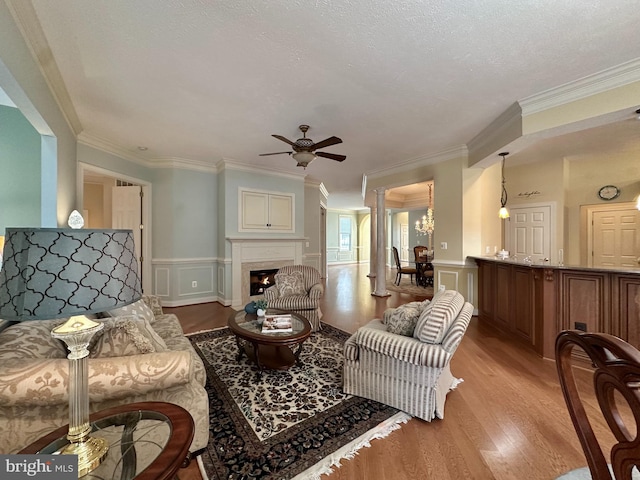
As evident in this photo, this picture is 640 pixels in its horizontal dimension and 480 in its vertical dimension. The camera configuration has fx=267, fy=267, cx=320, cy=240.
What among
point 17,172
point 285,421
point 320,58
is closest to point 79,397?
point 285,421

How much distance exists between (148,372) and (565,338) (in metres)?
1.75

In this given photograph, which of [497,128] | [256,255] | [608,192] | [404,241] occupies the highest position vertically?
[497,128]

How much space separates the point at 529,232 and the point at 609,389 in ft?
19.7

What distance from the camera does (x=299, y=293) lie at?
12.8 ft

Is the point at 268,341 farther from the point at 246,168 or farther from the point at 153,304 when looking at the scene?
the point at 246,168

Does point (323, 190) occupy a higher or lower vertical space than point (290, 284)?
higher

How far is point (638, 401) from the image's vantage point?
0.63 metres

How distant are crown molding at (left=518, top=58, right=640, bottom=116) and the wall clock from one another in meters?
3.80

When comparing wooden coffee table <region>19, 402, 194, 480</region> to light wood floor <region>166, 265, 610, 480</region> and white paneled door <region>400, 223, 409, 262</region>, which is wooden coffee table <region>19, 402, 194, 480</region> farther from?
white paneled door <region>400, 223, 409, 262</region>

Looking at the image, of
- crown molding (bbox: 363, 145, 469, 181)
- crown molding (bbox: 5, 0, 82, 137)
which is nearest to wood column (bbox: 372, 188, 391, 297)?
crown molding (bbox: 363, 145, 469, 181)

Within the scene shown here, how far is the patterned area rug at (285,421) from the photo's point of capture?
1543mm

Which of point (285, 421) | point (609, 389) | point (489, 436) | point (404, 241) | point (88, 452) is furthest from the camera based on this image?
point (404, 241)

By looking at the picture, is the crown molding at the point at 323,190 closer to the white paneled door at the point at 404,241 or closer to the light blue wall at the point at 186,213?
the light blue wall at the point at 186,213

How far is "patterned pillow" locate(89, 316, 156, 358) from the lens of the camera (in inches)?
56.6
